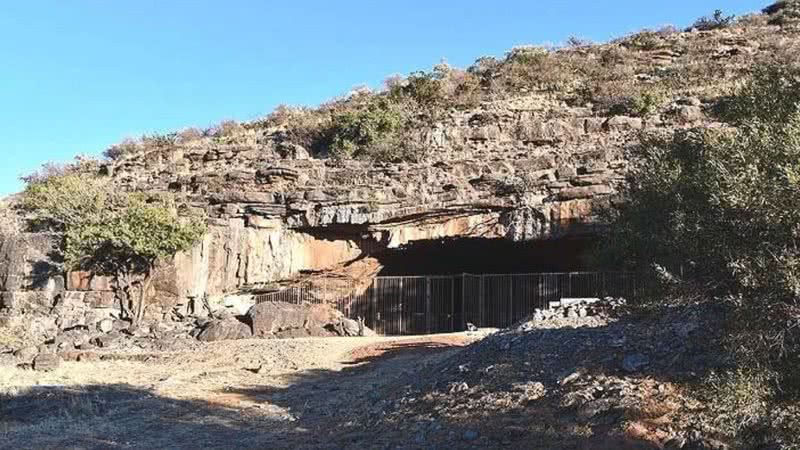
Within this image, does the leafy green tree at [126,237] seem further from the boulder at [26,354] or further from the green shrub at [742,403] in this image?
the green shrub at [742,403]

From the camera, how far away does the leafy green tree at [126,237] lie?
23.8m

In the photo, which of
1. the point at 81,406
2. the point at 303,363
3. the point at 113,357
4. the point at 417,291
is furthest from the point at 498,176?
the point at 81,406

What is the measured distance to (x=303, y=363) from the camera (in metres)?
18.1

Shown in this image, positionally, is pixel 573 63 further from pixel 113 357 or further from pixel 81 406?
pixel 81 406

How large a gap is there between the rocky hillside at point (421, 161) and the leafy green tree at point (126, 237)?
0.83 m

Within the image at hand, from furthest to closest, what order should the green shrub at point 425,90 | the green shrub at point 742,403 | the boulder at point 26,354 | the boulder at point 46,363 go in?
1. the green shrub at point 425,90
2. the boulder at point 26,354
3. the boulder at point 46,363
4. the green shrub at point 742,403

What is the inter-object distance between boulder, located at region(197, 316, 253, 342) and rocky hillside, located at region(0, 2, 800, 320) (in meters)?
2.86

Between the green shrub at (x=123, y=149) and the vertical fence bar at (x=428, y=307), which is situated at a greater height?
the green shrub at (x=123, y=149)

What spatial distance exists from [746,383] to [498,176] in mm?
20641

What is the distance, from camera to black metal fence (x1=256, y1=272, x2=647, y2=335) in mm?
24359

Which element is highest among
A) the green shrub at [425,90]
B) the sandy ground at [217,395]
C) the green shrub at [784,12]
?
the green shrub at [784,12]

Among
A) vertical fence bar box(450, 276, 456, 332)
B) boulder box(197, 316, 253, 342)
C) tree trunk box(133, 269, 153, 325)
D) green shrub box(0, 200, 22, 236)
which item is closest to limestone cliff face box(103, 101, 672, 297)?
tree trunk box(133, 269, 153, 325)

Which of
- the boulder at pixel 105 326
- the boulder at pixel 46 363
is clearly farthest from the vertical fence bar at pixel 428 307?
the boulder at pixel 46 363

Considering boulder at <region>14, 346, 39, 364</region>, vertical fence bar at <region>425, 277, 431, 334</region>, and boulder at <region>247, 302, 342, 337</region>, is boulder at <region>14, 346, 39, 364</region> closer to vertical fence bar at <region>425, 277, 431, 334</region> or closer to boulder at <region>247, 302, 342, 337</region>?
boulder at <region>247, 302, 342, 337</region>
